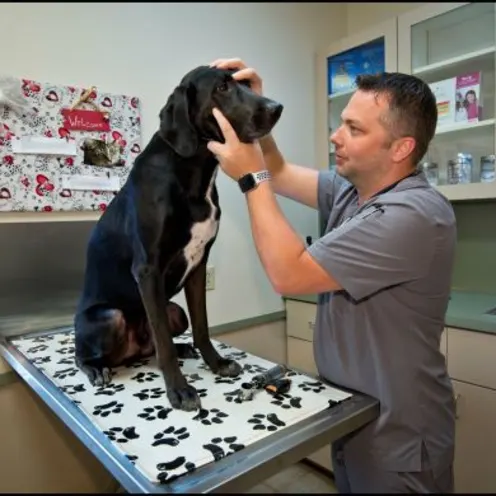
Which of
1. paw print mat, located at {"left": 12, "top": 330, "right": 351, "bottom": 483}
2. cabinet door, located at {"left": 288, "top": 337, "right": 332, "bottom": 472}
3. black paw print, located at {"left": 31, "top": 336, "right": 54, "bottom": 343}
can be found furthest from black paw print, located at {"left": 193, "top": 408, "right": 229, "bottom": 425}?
cabinet door, located at {"left": 288, "top": 337, "right": 332, "bottom": 472}

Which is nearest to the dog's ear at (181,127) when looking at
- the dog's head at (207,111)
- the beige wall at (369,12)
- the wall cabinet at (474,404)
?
the dog's head at (207,111)

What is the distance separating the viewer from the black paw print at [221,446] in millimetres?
681

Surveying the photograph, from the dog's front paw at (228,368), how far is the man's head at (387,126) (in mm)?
551

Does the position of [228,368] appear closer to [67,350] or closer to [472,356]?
[67,350]

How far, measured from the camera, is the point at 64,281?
1.55 meters

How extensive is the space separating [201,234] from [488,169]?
52.4 inches

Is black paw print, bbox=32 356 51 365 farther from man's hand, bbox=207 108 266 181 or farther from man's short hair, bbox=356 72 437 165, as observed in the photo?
man's short hair, bbox=356 72 437 165

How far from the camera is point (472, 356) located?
4.79 ft

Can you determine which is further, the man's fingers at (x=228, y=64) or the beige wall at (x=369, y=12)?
the beige wall at (x=369, y=12)

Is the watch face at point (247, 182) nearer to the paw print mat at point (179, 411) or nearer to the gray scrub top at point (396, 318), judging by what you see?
the gray scrub top at point (396, 318)

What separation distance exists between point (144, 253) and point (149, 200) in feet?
0.40

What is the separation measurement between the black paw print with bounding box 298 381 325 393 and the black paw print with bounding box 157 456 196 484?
0.35 m

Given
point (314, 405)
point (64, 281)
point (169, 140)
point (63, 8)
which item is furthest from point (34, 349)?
point (63, 8)

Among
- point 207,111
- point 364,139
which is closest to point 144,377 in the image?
point 207,111
